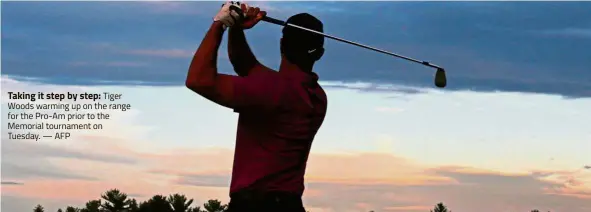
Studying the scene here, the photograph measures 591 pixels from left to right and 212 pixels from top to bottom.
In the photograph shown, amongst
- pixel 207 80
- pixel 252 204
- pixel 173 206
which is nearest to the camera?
pixel 207 80

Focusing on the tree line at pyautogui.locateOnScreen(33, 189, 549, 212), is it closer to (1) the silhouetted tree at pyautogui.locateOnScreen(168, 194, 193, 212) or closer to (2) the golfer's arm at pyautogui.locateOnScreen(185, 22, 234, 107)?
(1) the silhouetted tree at pyautogui.locateOnScreen(168, 194, 193, 212)

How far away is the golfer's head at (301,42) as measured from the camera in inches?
362

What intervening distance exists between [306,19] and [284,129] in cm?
90

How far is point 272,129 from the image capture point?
8945 millimetres

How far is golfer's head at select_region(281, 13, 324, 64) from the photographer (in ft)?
30.2

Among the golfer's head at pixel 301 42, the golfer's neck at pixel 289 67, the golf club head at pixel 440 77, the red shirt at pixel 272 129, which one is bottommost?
the red shirt at pixel 272 129

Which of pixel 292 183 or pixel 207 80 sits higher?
pixel 207 80

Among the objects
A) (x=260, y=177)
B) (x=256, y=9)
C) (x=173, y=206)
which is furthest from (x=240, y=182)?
(x=173, y=206)

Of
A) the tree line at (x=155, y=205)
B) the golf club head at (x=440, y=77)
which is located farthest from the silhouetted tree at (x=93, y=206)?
the golf club head at (x=440, y=77)

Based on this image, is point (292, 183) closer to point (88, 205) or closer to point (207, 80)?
point (207, 80)

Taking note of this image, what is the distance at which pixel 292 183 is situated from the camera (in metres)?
9.21

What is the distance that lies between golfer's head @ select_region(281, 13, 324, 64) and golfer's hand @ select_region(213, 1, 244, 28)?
0.61 m

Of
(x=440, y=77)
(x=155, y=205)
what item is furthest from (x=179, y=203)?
(x=440, y=77)

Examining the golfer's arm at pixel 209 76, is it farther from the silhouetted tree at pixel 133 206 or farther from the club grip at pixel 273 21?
the silhouetted tree at pixel 133 206
